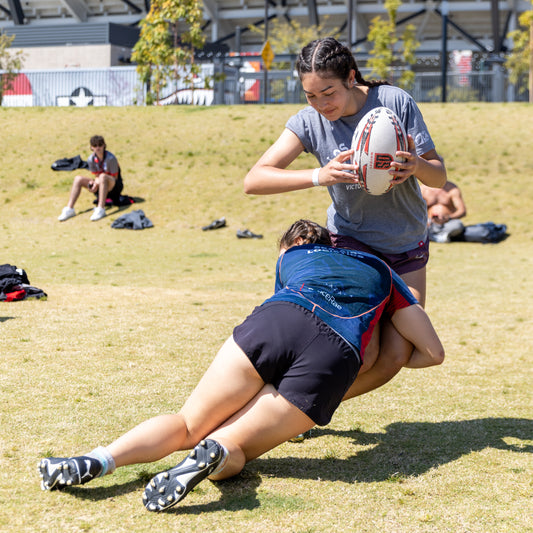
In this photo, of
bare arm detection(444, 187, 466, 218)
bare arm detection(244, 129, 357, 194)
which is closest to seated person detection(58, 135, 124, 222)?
bare arm detection(444, 187, 466, 218)

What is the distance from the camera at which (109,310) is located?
8.20 metres

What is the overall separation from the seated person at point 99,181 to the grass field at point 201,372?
0.59 meters

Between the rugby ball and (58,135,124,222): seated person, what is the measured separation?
14.1m

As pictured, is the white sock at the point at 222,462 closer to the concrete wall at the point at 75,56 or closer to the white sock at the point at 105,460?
the white sock at the point at 105,460

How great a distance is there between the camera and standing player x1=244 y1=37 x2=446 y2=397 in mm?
4125

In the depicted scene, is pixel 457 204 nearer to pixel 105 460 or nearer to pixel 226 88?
pixel 105 460

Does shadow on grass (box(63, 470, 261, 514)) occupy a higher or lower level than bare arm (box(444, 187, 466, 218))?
higher

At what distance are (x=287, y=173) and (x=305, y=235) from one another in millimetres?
362

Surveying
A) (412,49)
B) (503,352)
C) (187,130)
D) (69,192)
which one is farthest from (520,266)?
(412,49)

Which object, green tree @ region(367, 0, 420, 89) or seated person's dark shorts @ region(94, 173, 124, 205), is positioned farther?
green tree @ region(367, 0, 420, 89)

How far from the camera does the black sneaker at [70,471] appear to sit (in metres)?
3.34

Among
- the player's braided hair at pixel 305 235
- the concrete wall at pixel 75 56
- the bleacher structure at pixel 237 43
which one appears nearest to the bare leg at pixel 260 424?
the player's braided hair at pixel 305 235

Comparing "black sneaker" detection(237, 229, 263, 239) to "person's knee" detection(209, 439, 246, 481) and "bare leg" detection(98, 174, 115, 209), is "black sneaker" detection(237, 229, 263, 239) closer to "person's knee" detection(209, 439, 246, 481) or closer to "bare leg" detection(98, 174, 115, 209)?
"bare leg" detection(98, 174, 115, 209)

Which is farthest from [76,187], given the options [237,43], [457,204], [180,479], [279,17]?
[279,17]
